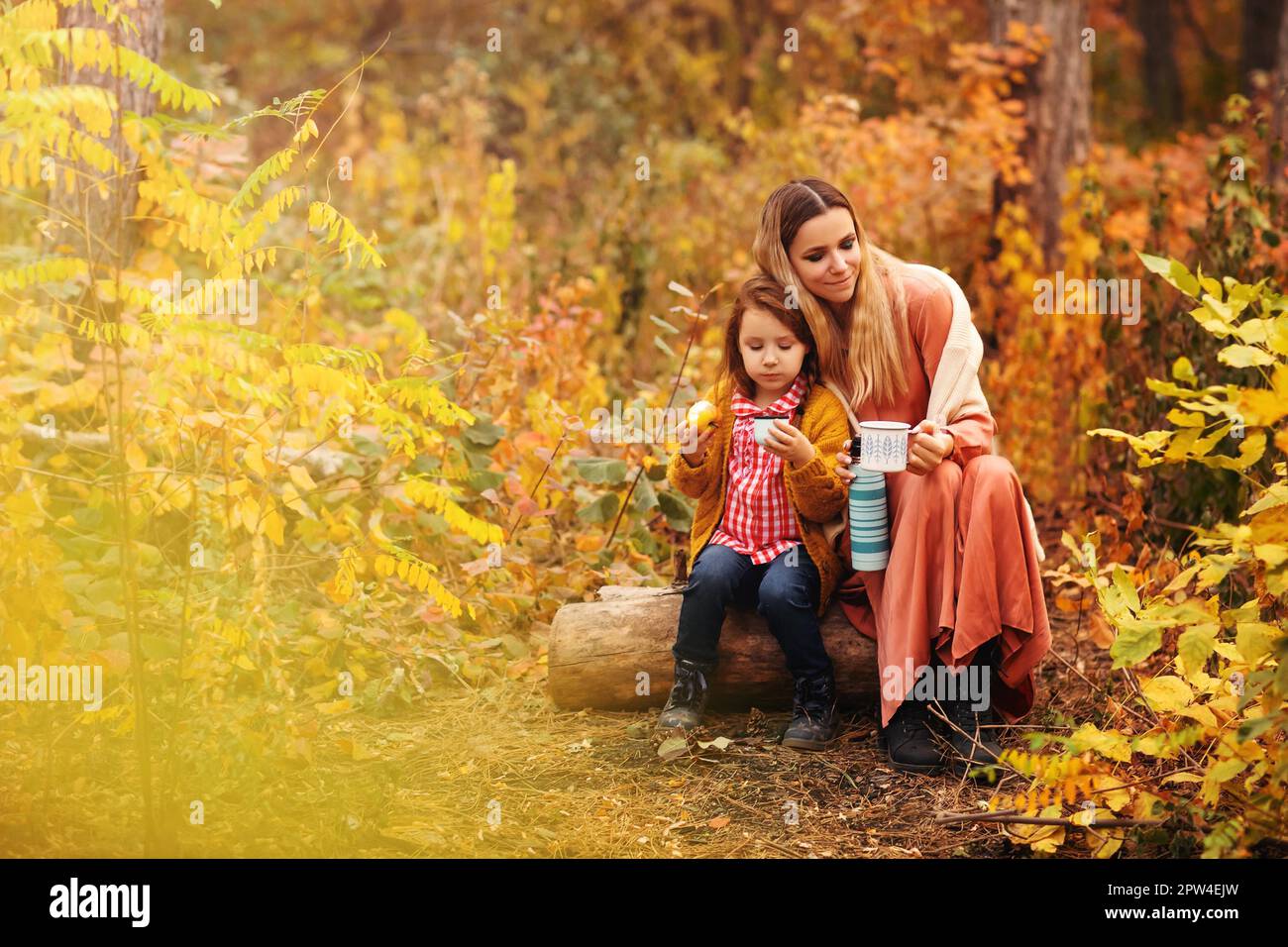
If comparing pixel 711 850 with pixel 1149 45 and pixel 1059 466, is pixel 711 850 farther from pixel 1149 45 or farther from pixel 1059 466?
pixel 1149 45

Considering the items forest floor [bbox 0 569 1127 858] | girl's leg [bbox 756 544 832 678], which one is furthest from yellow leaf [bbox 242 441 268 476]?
girl's leg [bbox 756 544 832 678]

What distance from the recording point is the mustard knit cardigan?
335 centimetres

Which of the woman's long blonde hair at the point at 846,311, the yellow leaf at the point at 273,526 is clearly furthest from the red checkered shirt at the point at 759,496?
the yellow leaf at the point at 273,526

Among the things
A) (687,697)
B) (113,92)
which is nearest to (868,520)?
(687,697)

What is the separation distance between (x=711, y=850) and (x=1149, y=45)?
Result: 14.7 m

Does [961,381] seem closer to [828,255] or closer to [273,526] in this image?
[828,255]

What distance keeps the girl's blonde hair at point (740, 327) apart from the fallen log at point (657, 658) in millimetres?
638

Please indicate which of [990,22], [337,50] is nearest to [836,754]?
[990,22]

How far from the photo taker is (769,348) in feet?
11.1

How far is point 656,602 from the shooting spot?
3.64 metres

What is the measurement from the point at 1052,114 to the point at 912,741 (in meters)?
4.68

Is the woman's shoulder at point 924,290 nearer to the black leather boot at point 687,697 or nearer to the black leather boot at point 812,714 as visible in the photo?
the black leather boot at point 812,714

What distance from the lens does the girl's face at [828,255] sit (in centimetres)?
337

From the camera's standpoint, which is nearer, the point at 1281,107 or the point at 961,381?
the point at 961,381
